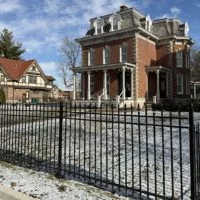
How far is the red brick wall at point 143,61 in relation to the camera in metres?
30.6

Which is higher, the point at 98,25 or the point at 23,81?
the point at 98,25

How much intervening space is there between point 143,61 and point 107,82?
14.2 feet

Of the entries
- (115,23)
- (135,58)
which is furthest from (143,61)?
(115,23)

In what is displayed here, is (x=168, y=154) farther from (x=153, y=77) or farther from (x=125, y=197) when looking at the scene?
(x=153, y=77)

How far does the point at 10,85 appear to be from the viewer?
56.2 m

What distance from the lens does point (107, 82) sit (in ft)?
107

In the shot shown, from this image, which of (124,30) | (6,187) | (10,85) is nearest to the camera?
(6,187)

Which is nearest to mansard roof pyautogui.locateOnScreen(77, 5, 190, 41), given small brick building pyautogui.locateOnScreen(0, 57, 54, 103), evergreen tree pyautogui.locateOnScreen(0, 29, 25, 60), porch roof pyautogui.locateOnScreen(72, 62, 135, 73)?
porch roof pyautogui.locateOnScreen(72, 62, 135, 73)

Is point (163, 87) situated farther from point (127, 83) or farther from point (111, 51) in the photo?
point (111, 51)

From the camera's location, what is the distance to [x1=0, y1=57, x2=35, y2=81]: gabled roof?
5638 centimetres

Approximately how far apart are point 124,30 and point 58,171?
25.3 metres

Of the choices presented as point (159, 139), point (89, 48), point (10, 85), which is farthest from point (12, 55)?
point (159, 139)

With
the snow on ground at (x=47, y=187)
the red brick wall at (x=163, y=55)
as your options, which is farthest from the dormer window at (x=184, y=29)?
the snow on ground at (x=47, y=187)

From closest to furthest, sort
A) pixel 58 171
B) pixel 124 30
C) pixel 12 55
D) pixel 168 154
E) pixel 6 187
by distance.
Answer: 1. pixel 6 187
2. pixel 58 171
3. pixel 168 154
4. pixel 124 30
5. pixel 12 55
